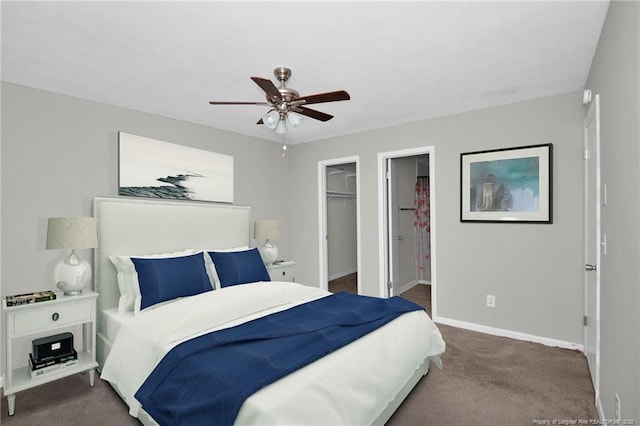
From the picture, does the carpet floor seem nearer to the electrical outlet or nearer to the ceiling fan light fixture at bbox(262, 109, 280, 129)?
the electrical outlet

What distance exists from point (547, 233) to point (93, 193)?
4334 mm

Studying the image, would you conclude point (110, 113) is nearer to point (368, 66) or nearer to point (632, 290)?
point (368, 66)

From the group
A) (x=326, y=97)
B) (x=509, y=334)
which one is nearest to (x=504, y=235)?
(x=509, y=334)

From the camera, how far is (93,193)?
10.5 ft

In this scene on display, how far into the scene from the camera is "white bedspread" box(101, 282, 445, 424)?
1.51 meters

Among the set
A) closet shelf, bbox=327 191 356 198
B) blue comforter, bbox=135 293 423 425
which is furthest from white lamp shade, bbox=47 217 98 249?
closet shelf, bbox=327 191 356 198

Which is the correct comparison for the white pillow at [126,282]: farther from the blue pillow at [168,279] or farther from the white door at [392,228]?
the white door at [392,228]

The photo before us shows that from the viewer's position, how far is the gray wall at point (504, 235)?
3.22 meters

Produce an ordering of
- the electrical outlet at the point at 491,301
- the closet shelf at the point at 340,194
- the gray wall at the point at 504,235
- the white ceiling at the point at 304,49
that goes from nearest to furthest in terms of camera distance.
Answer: the white ceiling at the point at 304,49 → the gray wall at the point at 504,235 → the electrical outlet at the point at 491,301 → the closet shelf at the point at 340,194

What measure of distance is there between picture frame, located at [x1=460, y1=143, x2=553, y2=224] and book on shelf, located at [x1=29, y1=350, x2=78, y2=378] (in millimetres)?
3817

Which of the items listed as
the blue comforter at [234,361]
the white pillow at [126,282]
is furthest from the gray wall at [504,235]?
the white pillow at [126,282]

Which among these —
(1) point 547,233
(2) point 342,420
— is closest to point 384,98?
(1) point 547,233

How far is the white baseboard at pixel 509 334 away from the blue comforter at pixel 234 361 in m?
1.83

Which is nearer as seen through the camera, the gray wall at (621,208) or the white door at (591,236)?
the gray wall at (621,208)
